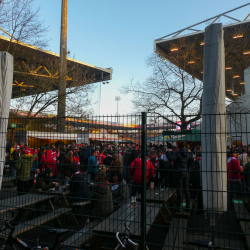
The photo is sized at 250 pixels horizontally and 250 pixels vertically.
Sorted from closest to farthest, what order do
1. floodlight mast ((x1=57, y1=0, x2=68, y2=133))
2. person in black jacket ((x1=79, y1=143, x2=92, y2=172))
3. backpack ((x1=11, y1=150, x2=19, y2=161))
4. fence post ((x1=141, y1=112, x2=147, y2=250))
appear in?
1. fence post ((x1=141, y1=112, x2=147, y2=250))
2. person in black jacket ((x1=79, y1=143, x2=92, y2=172))
3. backpack ((x1=11, y1=150, x2=19, y2=161))
4. floodlight mast ((x1=57, y1=0, x2=68, y2=133))

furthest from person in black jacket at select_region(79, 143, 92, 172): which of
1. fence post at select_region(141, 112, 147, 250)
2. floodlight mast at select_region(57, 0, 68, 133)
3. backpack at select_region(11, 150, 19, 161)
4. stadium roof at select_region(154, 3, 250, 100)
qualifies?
stadium roof at select_region(154, 3, 250, 100)

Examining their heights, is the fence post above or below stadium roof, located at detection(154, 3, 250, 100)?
below

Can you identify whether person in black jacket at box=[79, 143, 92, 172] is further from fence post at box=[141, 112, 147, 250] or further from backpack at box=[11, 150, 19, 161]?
backpack at box=[11, 150, 19, 161]

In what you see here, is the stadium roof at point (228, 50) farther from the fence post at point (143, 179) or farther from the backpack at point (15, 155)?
the fence post at point (143, 179)

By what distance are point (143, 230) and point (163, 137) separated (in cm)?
127

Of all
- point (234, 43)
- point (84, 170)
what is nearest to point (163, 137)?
point (84, 170)

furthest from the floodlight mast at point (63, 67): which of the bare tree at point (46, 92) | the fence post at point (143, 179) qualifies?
the fence post at point (143, 179)

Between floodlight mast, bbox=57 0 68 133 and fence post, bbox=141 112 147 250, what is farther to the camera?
floodlight mast, bbox=57 0 68 133

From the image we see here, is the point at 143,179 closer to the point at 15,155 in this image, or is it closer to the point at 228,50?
the point at 15,155

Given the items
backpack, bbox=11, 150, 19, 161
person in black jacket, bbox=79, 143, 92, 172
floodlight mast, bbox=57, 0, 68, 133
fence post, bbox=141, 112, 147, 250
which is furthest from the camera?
floodlight mast, bbox=57, 0, 68, 133

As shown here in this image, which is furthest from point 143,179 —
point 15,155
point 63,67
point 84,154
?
point 63,67

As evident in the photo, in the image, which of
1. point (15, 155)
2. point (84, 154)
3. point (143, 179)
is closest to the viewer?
point (143, 179)

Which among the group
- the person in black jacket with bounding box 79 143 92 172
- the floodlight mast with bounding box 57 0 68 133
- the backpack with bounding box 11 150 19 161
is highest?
the floodlight mast with bounding box 57 0 68 133

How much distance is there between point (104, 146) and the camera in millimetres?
3801
